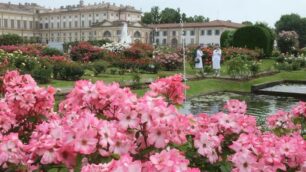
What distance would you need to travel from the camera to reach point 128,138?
2.05m

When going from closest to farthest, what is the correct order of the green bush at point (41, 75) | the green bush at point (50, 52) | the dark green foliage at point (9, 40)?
the green bush at point (41, 75), the green bush at point (50, 52), the dark green foliage at point (9, 40)

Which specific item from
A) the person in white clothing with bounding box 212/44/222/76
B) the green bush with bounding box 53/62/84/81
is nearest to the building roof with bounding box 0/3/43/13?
the person in white clothing with bounding box 212/44/222/76

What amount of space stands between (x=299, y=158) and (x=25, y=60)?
15.0m

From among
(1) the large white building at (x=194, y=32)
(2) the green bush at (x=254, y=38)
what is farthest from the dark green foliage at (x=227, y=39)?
(1) the large white building at (x=194, y=32)

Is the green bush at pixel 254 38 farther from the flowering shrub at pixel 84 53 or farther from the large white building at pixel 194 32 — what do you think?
the large white building at pixel 194 32

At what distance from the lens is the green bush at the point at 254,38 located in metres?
28.2

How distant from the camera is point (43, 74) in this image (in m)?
14.1

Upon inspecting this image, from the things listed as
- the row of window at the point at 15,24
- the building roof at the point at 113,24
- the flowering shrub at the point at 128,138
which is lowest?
the flowering shrub at the point at 128,138

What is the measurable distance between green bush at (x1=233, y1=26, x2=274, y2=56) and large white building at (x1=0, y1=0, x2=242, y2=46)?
40927mm

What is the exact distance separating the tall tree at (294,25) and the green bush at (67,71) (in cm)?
6021

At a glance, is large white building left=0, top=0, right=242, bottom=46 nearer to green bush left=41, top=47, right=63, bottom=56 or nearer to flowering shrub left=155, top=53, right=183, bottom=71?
green bush left=41, top=47, right=63, bottom=56

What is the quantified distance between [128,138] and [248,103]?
1025 centimetres

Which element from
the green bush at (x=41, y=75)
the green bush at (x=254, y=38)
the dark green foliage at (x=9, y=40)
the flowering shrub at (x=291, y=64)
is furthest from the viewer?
the dark green foliage at (x=9, y=40)

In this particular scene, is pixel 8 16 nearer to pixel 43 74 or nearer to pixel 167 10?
pixel 167 10
